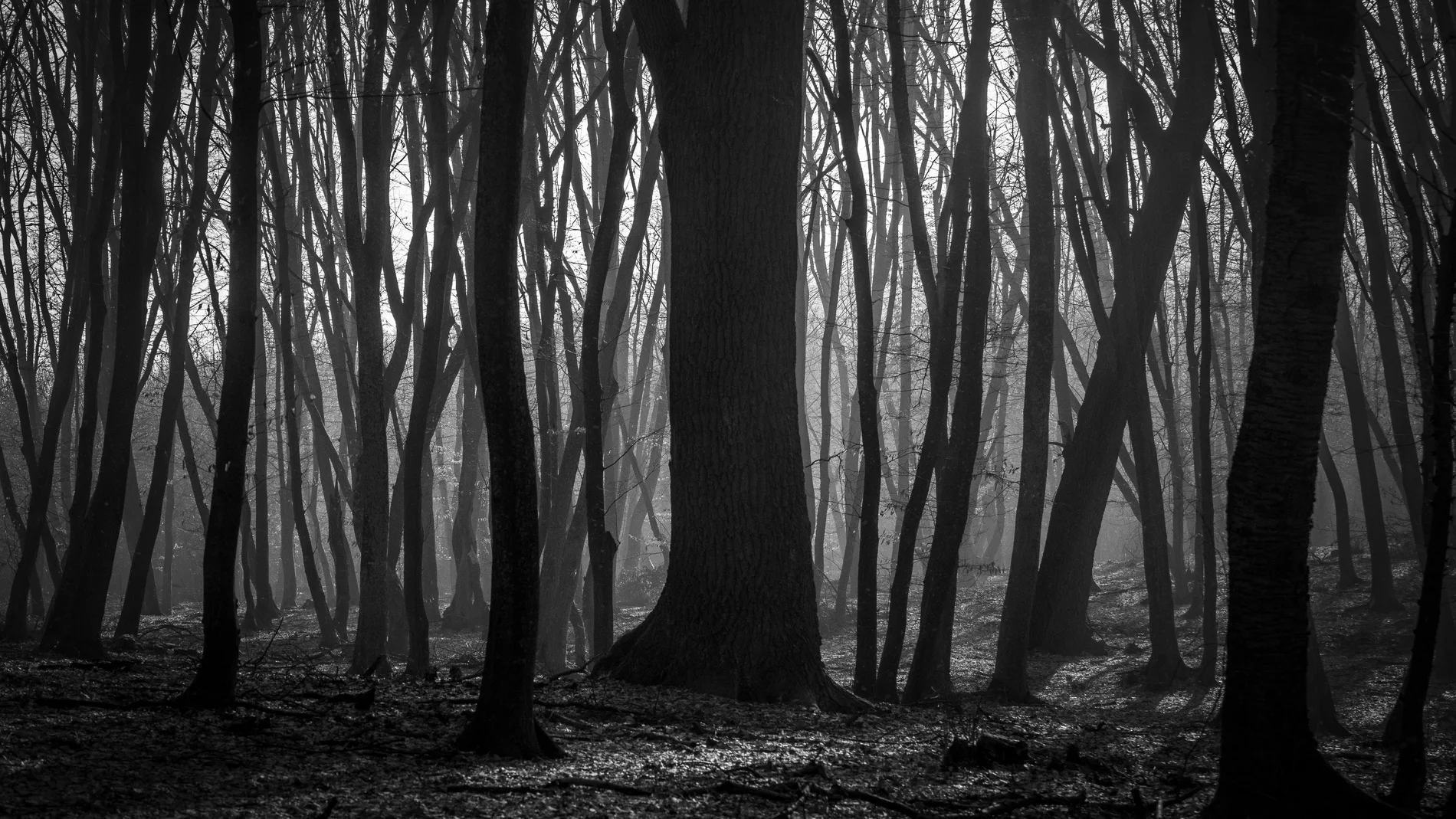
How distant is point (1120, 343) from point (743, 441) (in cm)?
383

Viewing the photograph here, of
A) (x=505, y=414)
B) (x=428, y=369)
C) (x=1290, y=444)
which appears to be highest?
(x=428, y=369)

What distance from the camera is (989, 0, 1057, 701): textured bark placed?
5938 mm

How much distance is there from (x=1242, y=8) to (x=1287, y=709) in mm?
4148

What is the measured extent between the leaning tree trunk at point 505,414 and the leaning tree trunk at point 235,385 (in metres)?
1.23

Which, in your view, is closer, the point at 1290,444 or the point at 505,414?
the point at 1290,444

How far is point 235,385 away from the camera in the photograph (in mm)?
4027

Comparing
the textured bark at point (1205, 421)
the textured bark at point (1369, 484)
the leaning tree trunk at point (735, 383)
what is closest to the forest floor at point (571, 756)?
the leaning tree trunk at point (735, 383)

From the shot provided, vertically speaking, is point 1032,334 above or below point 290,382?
below

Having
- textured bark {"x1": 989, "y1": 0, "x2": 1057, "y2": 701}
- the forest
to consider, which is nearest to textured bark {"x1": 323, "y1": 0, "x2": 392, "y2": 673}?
the forest

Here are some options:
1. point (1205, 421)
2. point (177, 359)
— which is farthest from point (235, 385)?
point (1205, 421)

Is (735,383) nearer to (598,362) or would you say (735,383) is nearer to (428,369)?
(598,362)

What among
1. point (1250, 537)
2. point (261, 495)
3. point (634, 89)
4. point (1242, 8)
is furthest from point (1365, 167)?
point (261, 495)

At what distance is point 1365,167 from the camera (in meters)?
7.75

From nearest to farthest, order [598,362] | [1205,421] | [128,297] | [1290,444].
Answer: [1290,444]
[128,297]
[1205,421]
[598,362]
